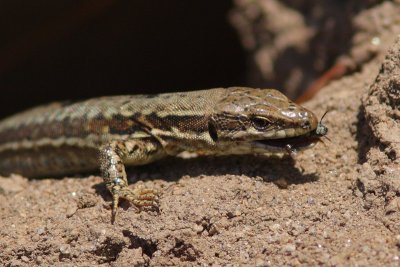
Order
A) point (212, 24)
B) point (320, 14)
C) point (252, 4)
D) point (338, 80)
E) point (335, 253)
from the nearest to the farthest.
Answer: point (335, 253) → point (338, 80) → point (320, 14) → point (252, 4) → point (212, 24)

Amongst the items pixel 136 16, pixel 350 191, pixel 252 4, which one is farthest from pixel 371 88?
pixel 136 16

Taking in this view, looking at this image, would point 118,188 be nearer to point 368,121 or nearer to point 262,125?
point 262,125

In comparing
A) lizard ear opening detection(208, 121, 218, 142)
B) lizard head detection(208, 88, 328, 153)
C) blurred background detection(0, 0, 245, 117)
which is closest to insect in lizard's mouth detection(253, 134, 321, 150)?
lizard head detection(208, 88, 328, 153)

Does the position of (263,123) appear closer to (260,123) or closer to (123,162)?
(260,123)

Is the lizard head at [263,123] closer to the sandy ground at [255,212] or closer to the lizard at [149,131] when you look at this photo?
the lizard at [149,131]

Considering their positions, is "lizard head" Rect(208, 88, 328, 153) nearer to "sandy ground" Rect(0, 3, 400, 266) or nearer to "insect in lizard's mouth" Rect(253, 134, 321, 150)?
"insect in lizard's mouth" Rect(253, 134, 321, 150)
